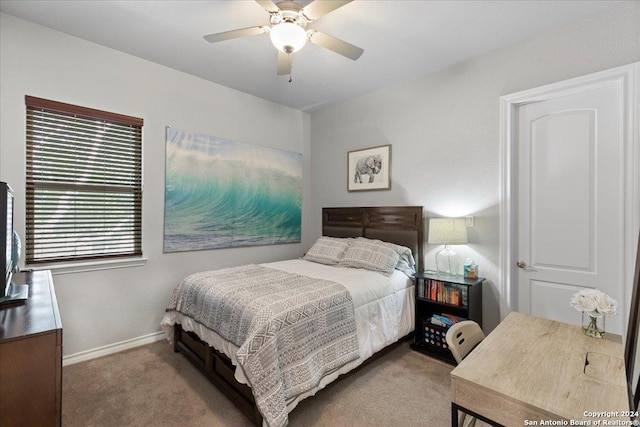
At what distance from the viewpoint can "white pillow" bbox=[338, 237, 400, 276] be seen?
116 inches

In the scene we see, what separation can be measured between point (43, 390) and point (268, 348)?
39.0 inches

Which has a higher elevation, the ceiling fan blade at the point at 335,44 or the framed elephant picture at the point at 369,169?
the ceiling fan blade at the point at 335,44

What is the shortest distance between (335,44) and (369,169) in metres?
1.91

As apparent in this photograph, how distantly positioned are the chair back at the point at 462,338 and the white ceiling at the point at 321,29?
7.23ft

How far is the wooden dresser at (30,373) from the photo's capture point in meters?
0.91

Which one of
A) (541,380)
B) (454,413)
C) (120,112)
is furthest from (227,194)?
(541,380)

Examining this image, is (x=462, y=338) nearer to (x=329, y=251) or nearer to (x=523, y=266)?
(x=523, y=266)

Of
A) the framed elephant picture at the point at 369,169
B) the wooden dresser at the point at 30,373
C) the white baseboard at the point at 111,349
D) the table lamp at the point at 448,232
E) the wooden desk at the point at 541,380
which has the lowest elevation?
the white baseboard at the point at 111,349

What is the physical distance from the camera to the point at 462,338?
1616 mm

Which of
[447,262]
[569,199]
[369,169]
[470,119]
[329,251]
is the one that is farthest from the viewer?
[369,169]

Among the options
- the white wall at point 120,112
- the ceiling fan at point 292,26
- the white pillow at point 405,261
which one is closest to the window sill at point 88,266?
Answer: the white wall at point 120,112

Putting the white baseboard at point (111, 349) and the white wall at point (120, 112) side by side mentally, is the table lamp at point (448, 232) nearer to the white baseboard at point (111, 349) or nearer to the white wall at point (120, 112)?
the white wall at point (120, 112)

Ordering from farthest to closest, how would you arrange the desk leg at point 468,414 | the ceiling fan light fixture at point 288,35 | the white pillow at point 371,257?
the white pillow at point 371,257
the ceiling fan light fixture at point 288,35
the desk leg at point 468,414

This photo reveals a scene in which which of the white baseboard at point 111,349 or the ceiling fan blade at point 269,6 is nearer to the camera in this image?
the ceiling fan blade at point 269,6
